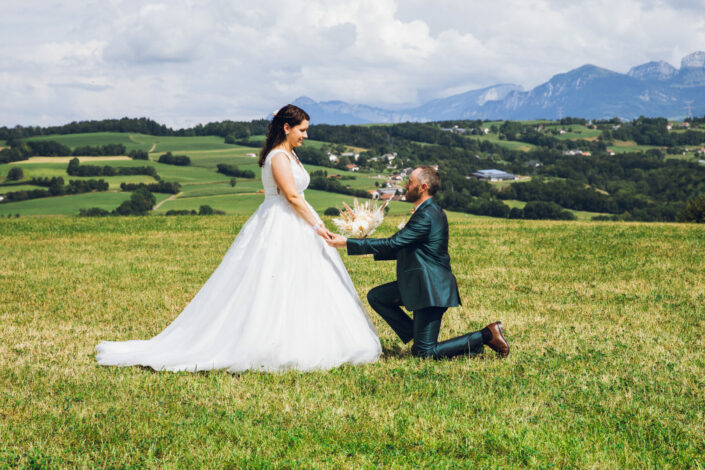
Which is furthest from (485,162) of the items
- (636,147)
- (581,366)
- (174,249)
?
(581,366)

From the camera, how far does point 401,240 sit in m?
7.62

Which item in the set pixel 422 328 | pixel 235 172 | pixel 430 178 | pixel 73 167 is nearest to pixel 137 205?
pixel 73 167

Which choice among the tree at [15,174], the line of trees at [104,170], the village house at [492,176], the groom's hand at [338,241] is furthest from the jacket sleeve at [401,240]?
the village house at [492,176]

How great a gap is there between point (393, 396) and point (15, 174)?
9798 cm

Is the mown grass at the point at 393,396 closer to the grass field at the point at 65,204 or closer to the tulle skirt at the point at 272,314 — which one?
the tulle skirt at the point at 272,314

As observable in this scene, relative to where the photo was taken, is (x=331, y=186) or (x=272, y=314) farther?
(x=331, y=186)

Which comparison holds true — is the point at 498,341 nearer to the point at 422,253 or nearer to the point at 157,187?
the point at 422,253

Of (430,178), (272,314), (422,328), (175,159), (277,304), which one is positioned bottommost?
(422,328)

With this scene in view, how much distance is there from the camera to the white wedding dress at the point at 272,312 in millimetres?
7617

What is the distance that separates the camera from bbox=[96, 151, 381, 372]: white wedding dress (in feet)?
25.0

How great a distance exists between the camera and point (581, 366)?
26.3 ft

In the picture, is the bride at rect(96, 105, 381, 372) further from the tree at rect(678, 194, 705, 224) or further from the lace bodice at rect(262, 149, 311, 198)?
the tree at rect(678, 194, 705, 224)

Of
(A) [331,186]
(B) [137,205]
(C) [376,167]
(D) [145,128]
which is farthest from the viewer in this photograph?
(D) [145,128]

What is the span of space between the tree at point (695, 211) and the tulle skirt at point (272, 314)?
33.4 m
